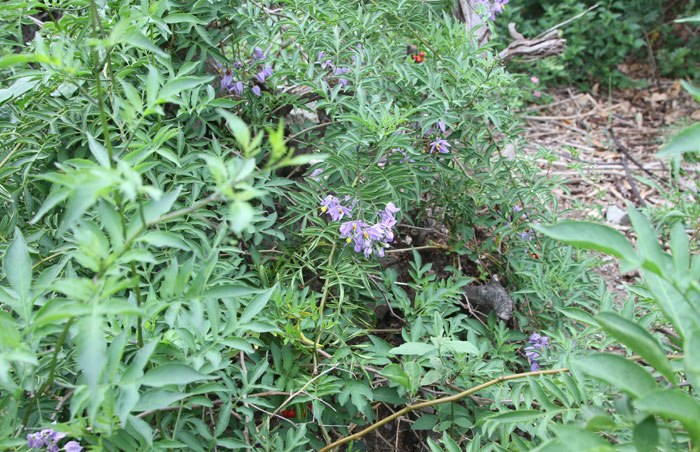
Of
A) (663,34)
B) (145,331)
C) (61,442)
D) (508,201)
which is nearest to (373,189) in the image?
(508,201)

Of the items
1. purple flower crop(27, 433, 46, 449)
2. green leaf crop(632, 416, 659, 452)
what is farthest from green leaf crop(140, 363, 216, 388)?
green leaf crop(632, 416, 659, 452)

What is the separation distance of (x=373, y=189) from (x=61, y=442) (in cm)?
110

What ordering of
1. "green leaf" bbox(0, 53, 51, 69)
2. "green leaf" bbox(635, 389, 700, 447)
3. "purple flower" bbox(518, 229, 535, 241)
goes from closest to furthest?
"green leaf" bbox(635, 389, 700, 447)
"green leaf" bbox(0, 53, 51, 69)
"purple flower" bbox(518, 229, 535, 241)

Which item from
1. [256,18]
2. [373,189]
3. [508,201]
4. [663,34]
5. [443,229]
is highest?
[256,18]

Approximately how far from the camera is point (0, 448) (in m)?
1.25

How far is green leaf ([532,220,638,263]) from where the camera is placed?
99cm

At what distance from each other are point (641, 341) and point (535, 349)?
117 centimetres

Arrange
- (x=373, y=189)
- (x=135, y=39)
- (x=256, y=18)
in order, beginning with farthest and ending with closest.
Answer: (x=256, y=18) → (x=373, y=189) → (x=135, y=39)

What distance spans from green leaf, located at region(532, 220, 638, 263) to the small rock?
121 inches

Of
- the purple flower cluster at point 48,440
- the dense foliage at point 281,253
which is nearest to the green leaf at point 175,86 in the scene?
the dense foliage at point 281,253

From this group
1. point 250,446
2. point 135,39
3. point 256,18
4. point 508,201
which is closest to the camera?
point 135,39

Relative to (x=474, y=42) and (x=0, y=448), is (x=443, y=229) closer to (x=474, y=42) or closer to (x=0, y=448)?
(x=474, y=42)

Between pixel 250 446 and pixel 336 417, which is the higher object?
pixel 250 446

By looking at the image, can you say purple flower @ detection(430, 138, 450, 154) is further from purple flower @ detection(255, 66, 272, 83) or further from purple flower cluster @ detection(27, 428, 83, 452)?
purple flower cluster @ detection(27, 428, 83, 452)
